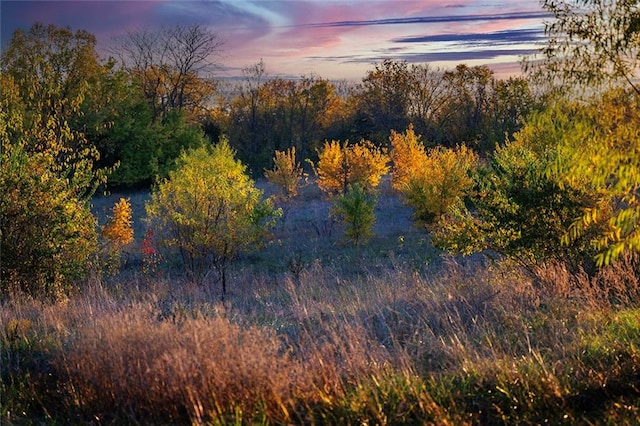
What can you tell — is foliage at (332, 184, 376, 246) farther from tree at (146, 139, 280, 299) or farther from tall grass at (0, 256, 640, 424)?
tall grass at (0, 256, 640, 424)

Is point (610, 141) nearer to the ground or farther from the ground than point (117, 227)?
farther from the ground

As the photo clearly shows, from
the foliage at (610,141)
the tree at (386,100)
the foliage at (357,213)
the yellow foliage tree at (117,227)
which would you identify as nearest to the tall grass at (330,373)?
the foliage at (610,141)

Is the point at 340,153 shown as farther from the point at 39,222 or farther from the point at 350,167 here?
the point at 39,222

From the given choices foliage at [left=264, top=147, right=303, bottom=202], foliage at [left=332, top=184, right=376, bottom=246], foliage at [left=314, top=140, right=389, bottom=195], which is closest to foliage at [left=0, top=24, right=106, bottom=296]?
foliage at [left=332, top=184, right=376, bottom=246]

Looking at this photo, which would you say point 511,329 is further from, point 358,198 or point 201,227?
point 358,198

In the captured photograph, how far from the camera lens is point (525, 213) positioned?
9.15m

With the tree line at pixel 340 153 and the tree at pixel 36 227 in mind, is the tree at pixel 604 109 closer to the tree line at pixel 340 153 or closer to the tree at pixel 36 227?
the tree line at pixel 340 153

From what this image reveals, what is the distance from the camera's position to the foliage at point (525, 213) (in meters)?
Answer: 8.83

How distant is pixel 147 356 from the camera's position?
4598 millimetres

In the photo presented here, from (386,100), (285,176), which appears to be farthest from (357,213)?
(386,100)

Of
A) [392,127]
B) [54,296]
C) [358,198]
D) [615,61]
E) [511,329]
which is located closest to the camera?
[615,61]

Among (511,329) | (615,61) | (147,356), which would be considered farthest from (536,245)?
(147,356)

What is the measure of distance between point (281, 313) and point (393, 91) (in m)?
43.3

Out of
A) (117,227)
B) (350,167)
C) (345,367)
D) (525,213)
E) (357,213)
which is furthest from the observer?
(350,167)
